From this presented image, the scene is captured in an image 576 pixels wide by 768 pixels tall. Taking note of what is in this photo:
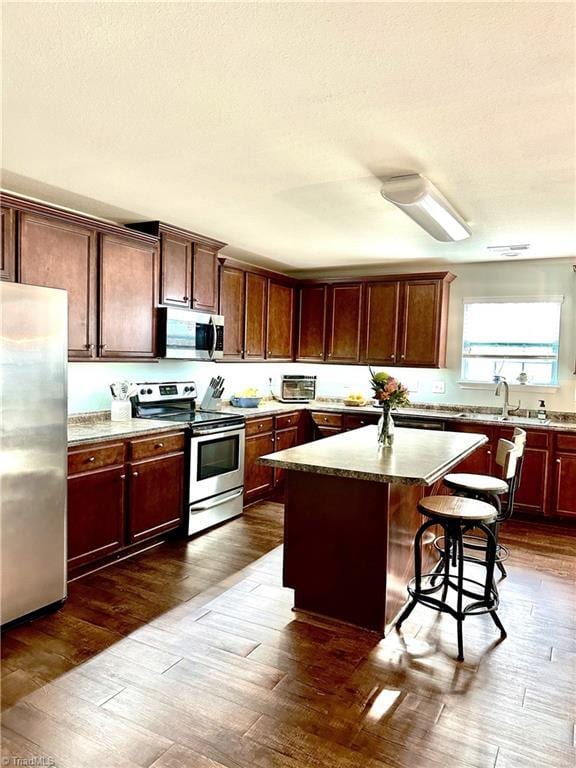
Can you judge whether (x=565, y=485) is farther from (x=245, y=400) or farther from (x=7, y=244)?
(x=7, y=244)

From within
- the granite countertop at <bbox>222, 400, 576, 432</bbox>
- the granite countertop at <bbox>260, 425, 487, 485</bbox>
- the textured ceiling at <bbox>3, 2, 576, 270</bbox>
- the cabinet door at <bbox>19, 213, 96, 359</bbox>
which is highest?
the textured ceiling at <bbox>3, 2, 576, 270</bbox>

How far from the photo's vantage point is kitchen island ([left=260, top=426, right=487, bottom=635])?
276 cm

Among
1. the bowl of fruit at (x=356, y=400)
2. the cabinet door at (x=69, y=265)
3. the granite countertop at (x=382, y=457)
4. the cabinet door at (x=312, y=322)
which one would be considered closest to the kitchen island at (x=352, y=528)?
the granite countertop at (x=382, y=457)

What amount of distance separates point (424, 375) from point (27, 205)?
4.31m

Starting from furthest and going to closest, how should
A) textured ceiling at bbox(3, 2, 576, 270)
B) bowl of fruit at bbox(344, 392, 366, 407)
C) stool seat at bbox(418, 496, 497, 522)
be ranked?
bowl of fruit at bbox(344, 392, 366, 407)
stool seat at bbox(418, 496, 497, 522)
textured ceiling at bbox(3, 2, 576, 270)

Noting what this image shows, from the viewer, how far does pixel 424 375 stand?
5984 millimetres

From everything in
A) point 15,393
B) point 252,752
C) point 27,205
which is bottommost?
point 252,752

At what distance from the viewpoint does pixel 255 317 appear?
5.66 meters

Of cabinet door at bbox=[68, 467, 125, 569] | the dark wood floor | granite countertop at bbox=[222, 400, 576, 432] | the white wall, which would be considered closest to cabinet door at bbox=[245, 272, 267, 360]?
the white wall

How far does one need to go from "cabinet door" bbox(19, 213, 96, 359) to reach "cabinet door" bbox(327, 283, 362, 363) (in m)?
3.13

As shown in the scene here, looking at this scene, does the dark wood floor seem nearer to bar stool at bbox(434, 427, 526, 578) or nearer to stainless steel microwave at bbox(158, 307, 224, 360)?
bar stool at bbox(434, 427, 526, 578)

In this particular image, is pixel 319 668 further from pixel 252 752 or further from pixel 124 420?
pixel 124 420

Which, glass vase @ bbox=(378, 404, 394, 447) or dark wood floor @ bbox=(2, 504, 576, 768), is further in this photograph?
glass vase @ bbox=(378, 404, 394, 447)

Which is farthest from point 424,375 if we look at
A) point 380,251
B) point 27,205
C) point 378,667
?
point 27,205
